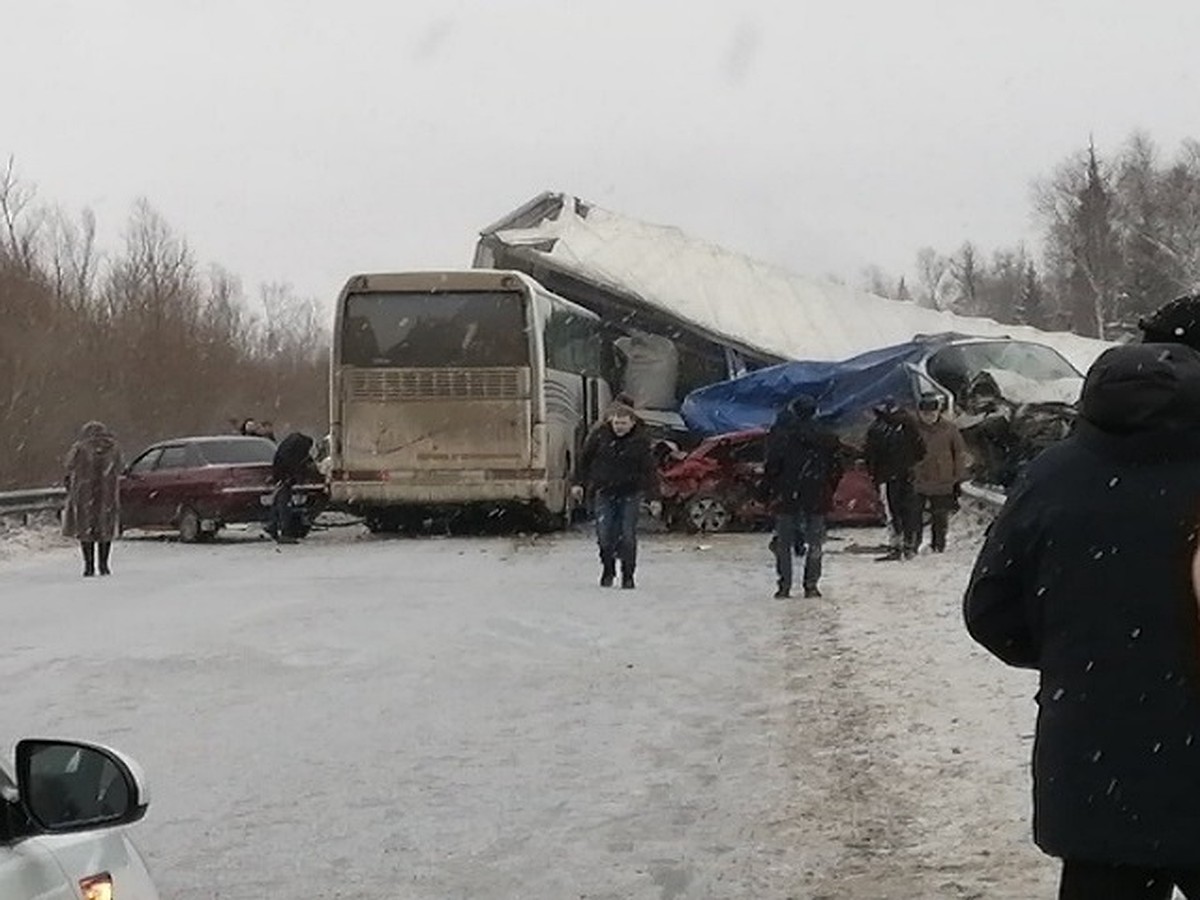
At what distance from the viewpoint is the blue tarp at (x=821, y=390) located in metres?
27.9

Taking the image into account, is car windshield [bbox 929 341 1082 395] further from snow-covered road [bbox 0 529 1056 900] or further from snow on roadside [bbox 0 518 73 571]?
snow on roadside [bbox 0 518 73 571]

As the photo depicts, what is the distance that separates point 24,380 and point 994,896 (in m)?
38.8

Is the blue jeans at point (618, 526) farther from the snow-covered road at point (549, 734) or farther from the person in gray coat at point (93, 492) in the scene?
the person in gray coat at point (93, 492)

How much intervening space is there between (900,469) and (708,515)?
519 cm

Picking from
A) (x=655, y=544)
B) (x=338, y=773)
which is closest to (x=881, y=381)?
(x=655, y=544)

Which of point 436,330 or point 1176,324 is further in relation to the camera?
point 436,330

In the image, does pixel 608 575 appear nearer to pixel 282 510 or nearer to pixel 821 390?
pixel 282 510

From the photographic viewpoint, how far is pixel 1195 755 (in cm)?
380

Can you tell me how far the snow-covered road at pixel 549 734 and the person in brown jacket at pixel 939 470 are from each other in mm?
3114

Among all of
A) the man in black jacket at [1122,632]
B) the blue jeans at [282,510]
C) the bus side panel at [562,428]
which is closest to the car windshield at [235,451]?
the blue jeans at [282,510]

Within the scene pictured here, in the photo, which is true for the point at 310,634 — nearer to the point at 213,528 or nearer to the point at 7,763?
the point at 7,763

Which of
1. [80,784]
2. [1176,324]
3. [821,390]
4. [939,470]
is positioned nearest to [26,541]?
[821,390]

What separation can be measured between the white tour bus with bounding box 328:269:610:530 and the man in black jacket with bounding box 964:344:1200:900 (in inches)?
824

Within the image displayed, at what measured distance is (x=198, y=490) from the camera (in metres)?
26.5
